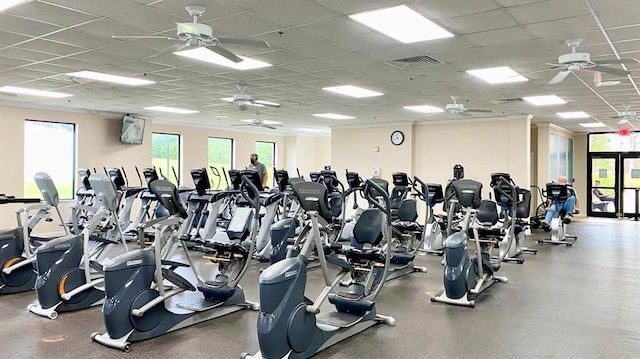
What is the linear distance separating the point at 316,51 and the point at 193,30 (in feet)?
5.61

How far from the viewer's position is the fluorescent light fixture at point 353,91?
791 centimetres

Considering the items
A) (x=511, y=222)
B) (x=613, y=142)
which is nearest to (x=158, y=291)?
(x=511, y=222)

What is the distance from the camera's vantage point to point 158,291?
3867mm

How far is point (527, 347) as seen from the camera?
12.3 feet

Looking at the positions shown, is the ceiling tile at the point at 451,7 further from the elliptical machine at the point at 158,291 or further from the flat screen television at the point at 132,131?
the flat screen television at the point at 132,131

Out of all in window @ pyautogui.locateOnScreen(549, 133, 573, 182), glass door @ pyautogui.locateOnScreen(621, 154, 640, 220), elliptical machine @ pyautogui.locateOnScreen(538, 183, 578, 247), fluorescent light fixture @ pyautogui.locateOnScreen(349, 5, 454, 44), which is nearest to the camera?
fluorescent light fixture @ pyautogui.locateOnScreen(349, 5, 454, 44)

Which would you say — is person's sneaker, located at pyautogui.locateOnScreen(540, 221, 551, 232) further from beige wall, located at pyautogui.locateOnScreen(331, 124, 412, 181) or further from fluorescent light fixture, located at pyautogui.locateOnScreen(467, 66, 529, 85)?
fluorescent light fixture, located at pyautogui.locateOnScreen(467, 66, 529, 85)

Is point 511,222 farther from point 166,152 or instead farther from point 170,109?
point 166,152

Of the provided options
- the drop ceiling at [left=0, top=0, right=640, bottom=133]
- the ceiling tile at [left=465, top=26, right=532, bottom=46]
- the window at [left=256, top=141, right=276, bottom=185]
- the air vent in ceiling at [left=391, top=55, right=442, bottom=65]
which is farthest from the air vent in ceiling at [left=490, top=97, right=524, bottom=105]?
the window at [left=256, top=141, right=276, bottom=185]

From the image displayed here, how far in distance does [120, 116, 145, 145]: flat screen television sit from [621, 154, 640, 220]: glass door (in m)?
14.2

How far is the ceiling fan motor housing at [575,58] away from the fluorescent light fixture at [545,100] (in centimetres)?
373

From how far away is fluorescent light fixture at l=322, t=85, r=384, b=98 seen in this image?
791cm

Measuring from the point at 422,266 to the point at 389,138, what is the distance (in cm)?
664

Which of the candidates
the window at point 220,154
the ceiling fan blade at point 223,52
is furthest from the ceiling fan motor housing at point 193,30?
the window at point 220,154
